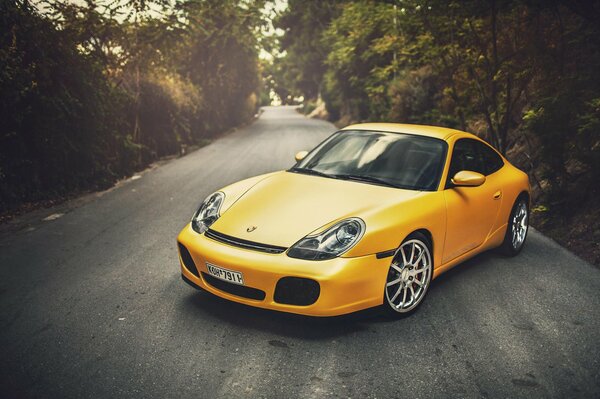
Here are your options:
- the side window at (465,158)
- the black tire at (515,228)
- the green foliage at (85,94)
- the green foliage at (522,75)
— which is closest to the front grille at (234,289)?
the side window at (465,158)

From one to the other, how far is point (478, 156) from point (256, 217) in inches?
98.6

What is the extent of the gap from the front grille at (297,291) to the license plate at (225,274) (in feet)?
0.92

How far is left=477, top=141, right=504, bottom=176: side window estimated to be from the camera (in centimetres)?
520

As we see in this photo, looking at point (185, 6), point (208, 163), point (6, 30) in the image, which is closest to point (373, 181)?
point (6, 30)

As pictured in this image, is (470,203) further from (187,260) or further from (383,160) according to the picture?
(187,260)

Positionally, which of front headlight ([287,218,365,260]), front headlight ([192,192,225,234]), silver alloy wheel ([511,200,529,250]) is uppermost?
front headlight ([287,218,365,260])

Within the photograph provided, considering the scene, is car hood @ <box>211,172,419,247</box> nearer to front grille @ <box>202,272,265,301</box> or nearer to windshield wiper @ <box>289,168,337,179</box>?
windshield wiper @ <box>289,168,337,179</box>

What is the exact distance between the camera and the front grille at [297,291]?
3.43 m

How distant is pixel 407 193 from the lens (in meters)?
4.14

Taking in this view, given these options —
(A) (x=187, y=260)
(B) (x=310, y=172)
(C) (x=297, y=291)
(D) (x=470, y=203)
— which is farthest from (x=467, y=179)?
(A) (x=187, y=260)

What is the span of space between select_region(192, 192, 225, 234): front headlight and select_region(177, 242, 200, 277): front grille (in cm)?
18

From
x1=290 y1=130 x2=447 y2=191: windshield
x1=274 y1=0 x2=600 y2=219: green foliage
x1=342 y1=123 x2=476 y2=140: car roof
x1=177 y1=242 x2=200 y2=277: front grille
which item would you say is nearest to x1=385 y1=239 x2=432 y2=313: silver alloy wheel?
x1=290 y1=130 x2=447 y2=191: windshield

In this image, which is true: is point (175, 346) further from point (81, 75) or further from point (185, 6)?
point (185, 6)

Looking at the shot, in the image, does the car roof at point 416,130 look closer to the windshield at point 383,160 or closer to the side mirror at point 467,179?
the windshield at point 383,160
